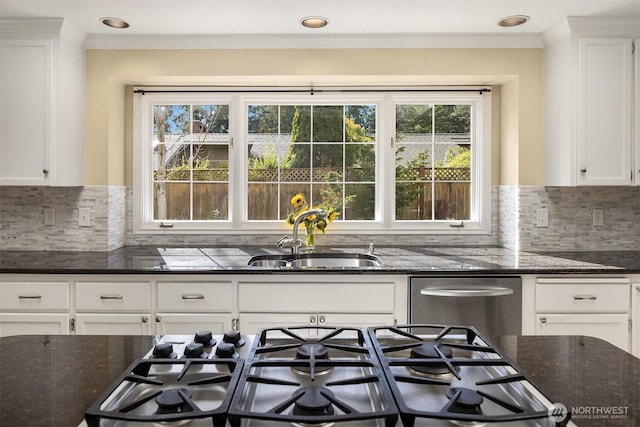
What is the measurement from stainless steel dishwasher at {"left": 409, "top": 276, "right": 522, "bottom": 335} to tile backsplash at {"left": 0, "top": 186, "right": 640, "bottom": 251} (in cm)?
73

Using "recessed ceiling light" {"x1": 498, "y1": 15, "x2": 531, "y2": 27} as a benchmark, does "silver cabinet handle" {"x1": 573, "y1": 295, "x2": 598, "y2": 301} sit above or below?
below

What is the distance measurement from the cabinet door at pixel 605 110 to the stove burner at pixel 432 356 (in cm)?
223

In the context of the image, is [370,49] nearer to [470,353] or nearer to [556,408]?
[470,353]

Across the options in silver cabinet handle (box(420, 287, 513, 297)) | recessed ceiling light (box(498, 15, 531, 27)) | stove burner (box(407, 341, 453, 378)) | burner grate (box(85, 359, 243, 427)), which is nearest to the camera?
burner grate (box(85, 359, 243, 427))

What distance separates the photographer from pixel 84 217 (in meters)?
3.13

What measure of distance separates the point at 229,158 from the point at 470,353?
8.60 feet

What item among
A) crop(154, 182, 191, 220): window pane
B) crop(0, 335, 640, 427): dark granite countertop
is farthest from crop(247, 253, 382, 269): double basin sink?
crop(0, 335, 640, 427): dark granite countertop

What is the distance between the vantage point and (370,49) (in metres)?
3.05

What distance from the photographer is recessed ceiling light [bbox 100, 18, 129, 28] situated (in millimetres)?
2779

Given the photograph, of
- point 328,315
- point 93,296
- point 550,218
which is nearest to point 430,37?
point 550,218

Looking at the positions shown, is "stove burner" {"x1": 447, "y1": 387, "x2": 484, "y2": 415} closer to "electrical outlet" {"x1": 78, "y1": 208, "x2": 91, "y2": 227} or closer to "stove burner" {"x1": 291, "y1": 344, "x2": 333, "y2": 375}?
"stove burner" {"x1": 291, "y1": 344, "x2": 333, "y2": 375}

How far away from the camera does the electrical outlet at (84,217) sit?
3131 millimetres

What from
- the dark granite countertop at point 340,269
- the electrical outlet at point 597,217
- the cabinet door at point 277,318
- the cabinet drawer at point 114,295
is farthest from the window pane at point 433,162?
the cabinet drawer at point 114,295

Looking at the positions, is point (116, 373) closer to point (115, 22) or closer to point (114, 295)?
point (114, 295)
